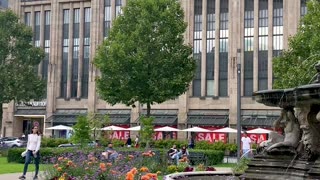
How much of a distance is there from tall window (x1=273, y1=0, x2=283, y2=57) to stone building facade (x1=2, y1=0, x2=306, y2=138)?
91 millimetres

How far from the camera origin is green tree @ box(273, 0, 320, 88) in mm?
29422

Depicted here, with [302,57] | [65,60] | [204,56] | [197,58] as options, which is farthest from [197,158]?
[65,60]

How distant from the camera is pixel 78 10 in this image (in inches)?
2589

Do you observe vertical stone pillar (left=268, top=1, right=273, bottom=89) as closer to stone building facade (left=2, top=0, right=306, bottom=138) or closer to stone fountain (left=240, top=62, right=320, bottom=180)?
stone building facade (left=2, top=0, right=306, bottom=138)

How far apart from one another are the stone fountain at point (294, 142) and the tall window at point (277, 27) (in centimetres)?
4210

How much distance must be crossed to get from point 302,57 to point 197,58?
89.0 ft

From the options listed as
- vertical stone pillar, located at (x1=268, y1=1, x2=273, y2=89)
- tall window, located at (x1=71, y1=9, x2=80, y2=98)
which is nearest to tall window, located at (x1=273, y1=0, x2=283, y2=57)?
vertical stone pillar, located at (x1=268, y1=1, x2=273, y2=89)

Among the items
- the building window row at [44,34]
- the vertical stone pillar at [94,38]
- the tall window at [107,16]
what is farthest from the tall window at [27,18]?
the tall window at [107,16]

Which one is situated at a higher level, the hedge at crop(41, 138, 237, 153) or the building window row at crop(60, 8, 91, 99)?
the building window row at crop(60, 8, 91, 99)

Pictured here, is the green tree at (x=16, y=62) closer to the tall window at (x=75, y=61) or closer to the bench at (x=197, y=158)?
the tall window at (x=75, y=61)

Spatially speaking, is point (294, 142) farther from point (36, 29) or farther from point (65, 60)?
point (36, 29)

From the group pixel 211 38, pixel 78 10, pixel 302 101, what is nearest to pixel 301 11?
pixel 211 38

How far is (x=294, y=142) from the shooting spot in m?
12.6

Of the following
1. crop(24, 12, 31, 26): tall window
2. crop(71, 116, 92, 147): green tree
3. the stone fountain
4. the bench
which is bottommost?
the bench
